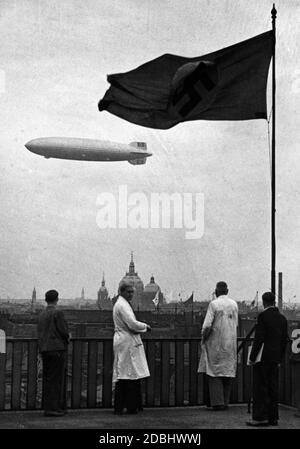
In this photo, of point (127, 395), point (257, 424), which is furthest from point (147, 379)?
point (257, 424)

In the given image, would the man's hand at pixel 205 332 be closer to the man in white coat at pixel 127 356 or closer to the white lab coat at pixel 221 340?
the white lab coat at pixel 221 340

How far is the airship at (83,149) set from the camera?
6475cm

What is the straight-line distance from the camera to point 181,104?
10422mm

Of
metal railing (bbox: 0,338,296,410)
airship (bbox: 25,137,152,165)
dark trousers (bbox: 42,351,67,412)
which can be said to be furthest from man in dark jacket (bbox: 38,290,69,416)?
airship (bbox: 25,137,152,165)

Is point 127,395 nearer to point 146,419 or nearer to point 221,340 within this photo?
point 146,419

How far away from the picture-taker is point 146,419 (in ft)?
28.6

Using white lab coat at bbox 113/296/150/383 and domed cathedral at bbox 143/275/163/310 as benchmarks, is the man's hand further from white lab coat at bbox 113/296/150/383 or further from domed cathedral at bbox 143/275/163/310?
domed cathedral at bbox 143/275/163/310

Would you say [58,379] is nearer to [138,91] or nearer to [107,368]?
[107,368]

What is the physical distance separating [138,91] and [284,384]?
473 cm

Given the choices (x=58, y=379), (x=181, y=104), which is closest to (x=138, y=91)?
(x=181, y=104)

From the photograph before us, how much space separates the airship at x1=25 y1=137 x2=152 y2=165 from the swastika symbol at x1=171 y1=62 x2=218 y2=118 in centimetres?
5443

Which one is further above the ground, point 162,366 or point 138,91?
point 138,91

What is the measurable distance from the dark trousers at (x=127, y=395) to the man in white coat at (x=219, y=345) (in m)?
0.98
